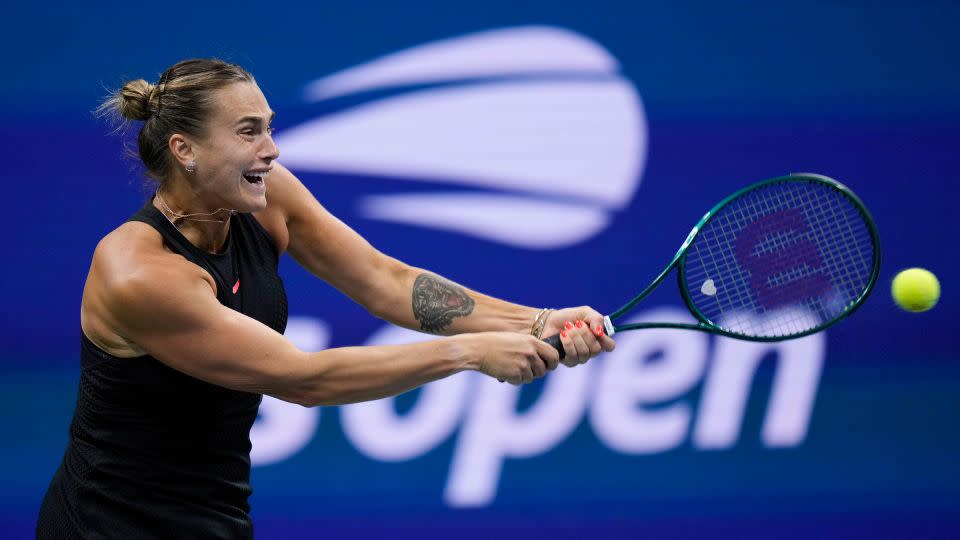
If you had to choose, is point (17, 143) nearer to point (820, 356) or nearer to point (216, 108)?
point (216, 108)

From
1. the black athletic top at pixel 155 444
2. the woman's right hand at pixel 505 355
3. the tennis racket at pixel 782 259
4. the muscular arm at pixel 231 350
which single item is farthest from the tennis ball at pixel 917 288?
the black athletic top at pixel 155 444

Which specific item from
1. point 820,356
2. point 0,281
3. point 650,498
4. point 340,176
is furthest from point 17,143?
point 820,356

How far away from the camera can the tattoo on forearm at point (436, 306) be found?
99.0 inches

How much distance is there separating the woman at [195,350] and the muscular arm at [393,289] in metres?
0.21

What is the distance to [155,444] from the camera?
2.10 m

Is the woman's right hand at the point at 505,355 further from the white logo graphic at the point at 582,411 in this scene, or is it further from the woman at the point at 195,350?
the white logo graphic at the point at 582,411

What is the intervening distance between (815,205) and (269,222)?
5.16ft

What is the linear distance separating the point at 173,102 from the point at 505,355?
793 millimetres

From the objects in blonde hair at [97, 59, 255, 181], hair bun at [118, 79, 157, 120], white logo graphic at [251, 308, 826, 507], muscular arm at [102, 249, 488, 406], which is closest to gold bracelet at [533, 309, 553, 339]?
muscular arm at [102, 249, 488, 406]

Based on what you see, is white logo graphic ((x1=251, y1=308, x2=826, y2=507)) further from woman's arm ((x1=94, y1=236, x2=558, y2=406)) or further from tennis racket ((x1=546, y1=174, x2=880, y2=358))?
woman's arm ((x1=94, y1=236, x2=558, y2=406))

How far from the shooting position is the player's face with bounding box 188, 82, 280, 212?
2.13 m

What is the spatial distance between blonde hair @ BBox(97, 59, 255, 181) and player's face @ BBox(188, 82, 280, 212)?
2 cm

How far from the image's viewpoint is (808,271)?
2.89m

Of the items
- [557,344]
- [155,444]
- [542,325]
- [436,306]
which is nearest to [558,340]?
[557,344]
